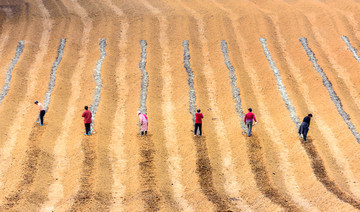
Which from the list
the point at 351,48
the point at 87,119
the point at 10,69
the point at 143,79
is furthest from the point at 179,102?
the point at 351,48

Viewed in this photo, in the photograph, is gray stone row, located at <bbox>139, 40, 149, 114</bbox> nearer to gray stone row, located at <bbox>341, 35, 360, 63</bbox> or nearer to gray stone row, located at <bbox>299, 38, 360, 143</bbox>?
gray stone row, located at <bbox>299, 38, 360, 143</bbox>

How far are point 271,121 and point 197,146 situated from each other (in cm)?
637

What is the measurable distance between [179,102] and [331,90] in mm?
11251

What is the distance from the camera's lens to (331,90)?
115 feet

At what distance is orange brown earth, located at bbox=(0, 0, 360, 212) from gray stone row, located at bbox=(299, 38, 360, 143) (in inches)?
6.0

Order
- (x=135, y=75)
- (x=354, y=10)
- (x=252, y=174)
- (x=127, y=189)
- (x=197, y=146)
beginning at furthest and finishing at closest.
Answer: (x=354, y=10) < (x=135, y=75) < (x=197, y=146) < (x=252, y=174) < (x=127, y=189)

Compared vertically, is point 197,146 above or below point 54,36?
below

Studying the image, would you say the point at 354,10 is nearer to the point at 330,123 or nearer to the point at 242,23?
Answer: the point at 242,23

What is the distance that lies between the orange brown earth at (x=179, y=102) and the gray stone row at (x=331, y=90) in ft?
0.50

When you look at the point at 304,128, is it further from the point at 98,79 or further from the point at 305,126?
the point at 98,79

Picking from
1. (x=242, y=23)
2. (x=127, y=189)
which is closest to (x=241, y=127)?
(x=127, y=189)

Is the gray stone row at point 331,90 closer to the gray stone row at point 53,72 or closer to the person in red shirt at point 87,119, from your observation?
the person in red shirt at point 87,119

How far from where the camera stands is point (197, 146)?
27609 mm

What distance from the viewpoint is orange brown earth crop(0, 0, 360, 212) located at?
23.1 metres
